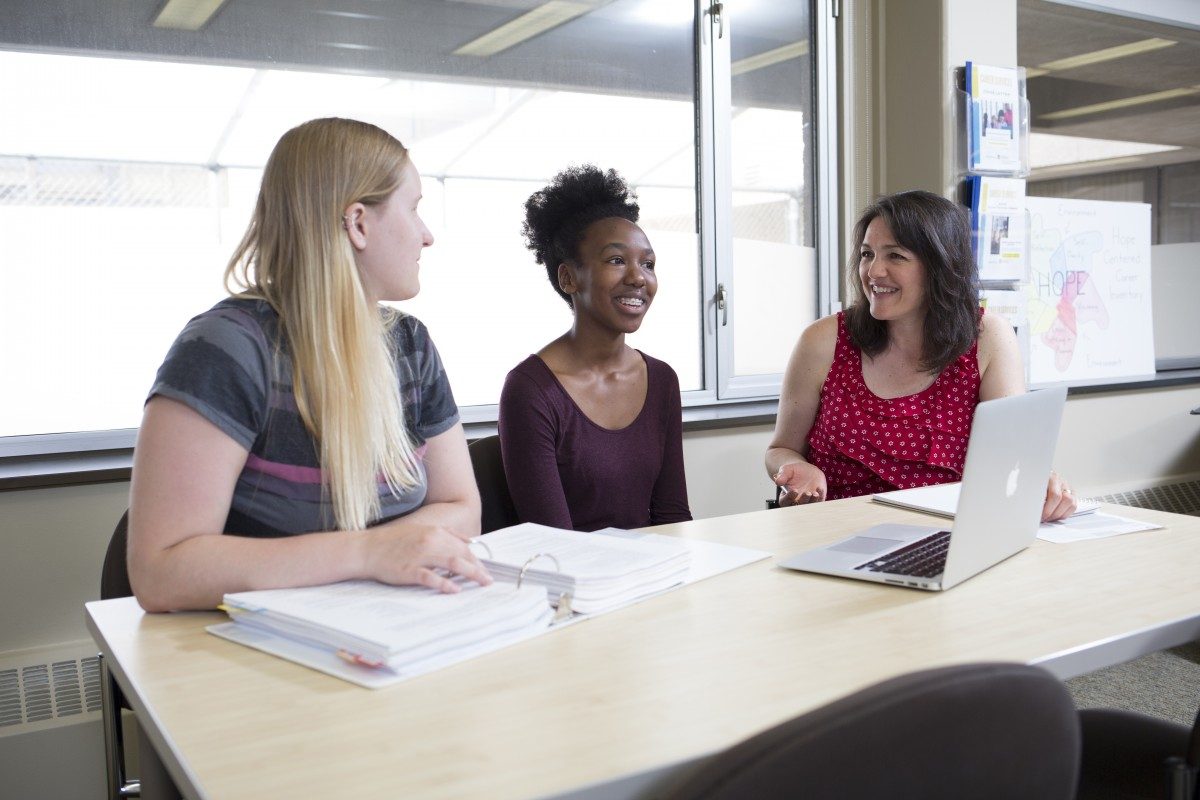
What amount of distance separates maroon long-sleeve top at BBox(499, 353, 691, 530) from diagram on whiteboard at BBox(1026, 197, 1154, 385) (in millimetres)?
2064

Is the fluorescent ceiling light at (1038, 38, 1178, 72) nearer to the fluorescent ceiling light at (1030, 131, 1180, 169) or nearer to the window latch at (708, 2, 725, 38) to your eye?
the fluorescent ceiling light at (1030, 131, 1180, 169)

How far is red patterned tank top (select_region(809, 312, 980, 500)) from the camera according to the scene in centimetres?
224

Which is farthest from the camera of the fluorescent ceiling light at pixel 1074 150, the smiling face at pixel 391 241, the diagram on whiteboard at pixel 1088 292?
the fluorescent ceiling light at pixel 1074 150

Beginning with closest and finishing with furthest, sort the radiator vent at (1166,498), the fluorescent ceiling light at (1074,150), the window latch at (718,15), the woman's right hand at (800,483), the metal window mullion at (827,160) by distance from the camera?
the woman's right hand at (800,483) → the window latch at (718,15) → the metal window mullion at (827,160) → the radiator vent at (1166,498) → the fluorescent ceiling light at (1074,150)

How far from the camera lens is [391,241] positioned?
1.45 metres

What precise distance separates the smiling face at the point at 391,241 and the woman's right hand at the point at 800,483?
35.3 inches

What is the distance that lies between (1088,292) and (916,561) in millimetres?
3097

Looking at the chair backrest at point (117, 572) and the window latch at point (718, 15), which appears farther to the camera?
the window latch at point (718, 15)

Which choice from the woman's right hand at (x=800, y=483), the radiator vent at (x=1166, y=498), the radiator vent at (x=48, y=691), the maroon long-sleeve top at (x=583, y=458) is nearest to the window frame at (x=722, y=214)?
the maroon long-sleeve top at (x=583, y=458)

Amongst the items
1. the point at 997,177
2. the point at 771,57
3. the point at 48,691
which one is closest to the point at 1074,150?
the point at 997,177

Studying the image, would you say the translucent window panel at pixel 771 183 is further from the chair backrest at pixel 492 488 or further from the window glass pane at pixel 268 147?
the chair backrest at pixel 492 488

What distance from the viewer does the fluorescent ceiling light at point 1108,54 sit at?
4270 mm

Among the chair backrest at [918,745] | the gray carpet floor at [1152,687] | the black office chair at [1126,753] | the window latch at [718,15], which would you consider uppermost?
the window latch at [718,15]

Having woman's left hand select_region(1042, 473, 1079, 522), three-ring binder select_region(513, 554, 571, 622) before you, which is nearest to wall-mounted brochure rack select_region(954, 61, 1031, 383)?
woman's left hand select_region(1042, 473, 1079, 522)
